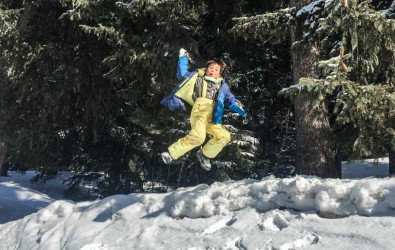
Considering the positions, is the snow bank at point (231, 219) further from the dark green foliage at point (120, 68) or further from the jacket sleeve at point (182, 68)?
the dark green foliage at point (120, 68)

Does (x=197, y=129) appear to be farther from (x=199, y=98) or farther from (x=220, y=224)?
(x=220, y=224)

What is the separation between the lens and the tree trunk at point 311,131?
641 cm

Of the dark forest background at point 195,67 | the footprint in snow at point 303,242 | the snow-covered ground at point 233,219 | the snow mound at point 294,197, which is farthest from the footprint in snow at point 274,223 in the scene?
the dark forest background at point 195,67

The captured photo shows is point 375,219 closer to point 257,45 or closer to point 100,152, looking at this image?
point 257,45

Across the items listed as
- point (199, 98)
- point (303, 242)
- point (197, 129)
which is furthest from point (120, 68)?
point (303, 242)

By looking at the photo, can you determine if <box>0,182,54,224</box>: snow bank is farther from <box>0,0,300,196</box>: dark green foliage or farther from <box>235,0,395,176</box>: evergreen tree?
<box>235,0,395,176</box>: evergreen tree

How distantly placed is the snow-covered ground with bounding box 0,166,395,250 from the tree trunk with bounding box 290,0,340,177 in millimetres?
1516

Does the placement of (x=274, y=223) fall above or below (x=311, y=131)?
below

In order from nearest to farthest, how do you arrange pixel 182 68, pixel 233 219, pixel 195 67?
pixel 233 219 < pixel 182 68 < pixel 195 67

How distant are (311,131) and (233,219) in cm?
260

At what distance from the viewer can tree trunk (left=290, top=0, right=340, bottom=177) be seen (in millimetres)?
6406

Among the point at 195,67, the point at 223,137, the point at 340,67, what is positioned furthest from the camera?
the point at 195,67

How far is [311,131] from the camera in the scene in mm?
6457

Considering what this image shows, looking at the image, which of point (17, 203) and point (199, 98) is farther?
point (17, 203)
